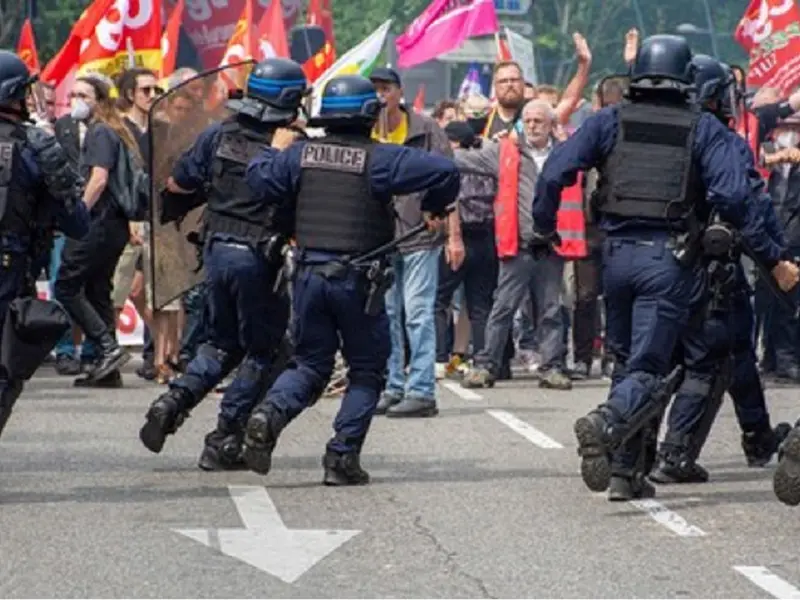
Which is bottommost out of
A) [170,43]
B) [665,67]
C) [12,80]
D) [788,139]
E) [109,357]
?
[109,357]

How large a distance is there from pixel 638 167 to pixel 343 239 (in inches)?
Answer: 55.3

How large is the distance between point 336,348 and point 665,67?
201 cm

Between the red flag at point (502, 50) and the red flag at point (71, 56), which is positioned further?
the red flag at point (502, 50)

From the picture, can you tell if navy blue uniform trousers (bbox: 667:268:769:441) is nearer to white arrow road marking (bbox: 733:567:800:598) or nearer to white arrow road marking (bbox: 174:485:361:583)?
white arrow road marking (bbox: 174:485:361:583)

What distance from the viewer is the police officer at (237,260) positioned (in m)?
13.2

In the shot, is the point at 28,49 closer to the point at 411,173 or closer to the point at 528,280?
the point at 528,280

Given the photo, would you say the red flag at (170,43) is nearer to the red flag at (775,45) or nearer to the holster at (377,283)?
the red flag at (775,45)

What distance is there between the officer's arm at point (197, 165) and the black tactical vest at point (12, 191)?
155 centimetres

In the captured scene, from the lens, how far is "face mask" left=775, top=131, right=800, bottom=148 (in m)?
19.4

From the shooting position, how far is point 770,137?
65.7 feet

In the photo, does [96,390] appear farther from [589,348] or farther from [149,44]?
[149,44]

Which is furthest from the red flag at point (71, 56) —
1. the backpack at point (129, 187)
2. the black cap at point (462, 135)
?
the backpack at point (129, 187)

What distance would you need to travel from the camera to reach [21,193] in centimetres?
1195

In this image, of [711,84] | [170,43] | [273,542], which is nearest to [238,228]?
[711,84]
